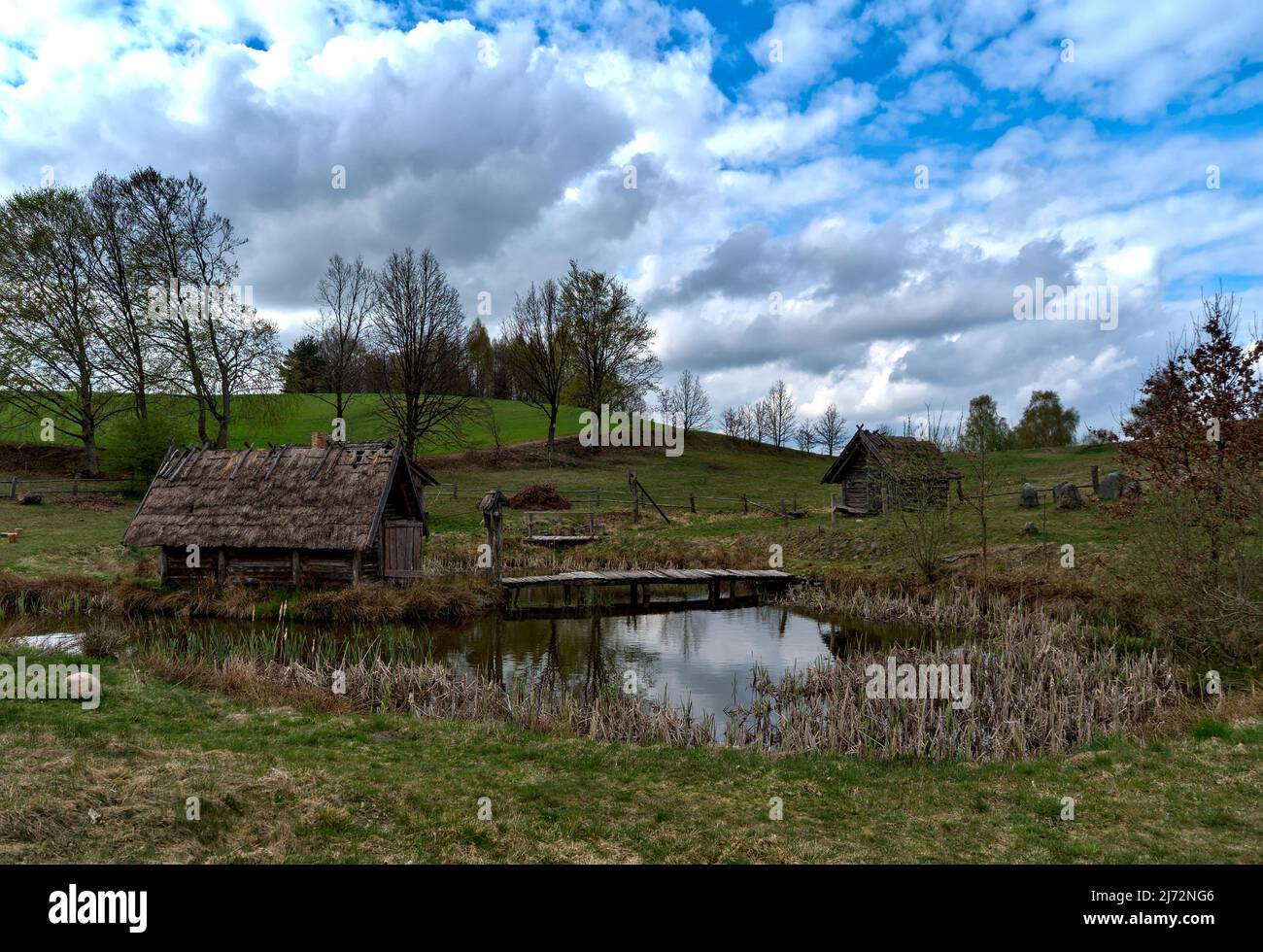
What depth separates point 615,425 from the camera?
5956cm

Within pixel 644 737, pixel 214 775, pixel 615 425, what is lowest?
pixel 644 737

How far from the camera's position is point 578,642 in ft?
64.6

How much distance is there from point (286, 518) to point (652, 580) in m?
11.3

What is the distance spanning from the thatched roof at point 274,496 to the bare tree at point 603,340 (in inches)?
1342

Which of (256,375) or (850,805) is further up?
(256,375)

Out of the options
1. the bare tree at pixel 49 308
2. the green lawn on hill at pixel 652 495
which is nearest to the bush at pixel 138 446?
the green lawn on hill at pixel 652 495

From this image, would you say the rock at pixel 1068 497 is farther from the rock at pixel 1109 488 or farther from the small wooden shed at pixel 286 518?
the small wooden shed at pixel 286 518

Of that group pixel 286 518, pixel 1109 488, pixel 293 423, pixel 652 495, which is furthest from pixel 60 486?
pixel 1109 488

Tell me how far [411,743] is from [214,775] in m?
2.72

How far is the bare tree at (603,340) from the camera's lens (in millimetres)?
58531

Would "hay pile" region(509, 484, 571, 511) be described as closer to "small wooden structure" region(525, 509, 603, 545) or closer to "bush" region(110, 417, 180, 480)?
"small wooden structure" region(525, 509, 603, 545)
